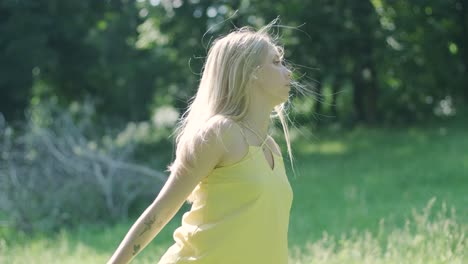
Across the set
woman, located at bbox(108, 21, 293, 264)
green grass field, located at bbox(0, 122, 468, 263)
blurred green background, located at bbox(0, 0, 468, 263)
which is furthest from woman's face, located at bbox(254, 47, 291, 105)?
blurred green background, located at bbox(0, 0, 468, 263)

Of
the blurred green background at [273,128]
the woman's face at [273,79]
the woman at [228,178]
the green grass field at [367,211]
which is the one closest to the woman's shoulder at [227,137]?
the woman at [228,178]

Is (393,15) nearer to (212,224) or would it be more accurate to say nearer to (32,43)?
(32,43)

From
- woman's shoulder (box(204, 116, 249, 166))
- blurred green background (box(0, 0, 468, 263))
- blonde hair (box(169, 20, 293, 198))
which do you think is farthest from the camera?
blurred green background (box(0, 0, 468, 263))

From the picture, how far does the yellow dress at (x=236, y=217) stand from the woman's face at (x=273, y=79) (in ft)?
0.78

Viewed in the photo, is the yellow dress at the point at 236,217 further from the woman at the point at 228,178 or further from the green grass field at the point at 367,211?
the green grass field at the point at 367,211

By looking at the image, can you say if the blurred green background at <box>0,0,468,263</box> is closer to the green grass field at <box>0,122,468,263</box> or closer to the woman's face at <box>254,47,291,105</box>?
the green grass field at <box>0,122,468,263</box>

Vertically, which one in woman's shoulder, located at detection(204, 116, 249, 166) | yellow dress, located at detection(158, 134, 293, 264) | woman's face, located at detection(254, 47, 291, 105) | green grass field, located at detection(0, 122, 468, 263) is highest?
woman's face, located at detection(254, 47, 291, 105)

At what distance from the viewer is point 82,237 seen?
10984mm

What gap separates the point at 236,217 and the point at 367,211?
823 centimetres

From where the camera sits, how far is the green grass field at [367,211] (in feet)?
20.6

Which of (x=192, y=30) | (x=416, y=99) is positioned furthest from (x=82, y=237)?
(x=416, y=99)

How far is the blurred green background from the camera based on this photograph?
9.66 m

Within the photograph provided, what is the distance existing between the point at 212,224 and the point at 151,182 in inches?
405

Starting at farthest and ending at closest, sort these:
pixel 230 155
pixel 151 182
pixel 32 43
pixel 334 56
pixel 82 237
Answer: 1. pixel 334 56
2. pixel 32 43
3. pixel 151 182
4. pixel 82 237
5. pixel 230 155
